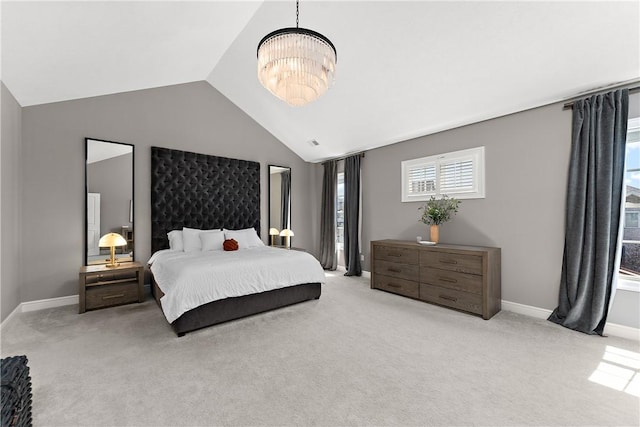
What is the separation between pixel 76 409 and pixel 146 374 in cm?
42

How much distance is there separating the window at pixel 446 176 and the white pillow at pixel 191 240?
10.8 ft

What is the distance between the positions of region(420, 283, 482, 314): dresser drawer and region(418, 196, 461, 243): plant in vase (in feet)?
2.22

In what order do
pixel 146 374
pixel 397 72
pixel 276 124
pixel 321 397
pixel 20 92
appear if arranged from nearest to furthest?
1. pixel 321 397
2. pixel 146 374
3. pixel 20 92
4. pixel 397 72
5. pixel 276 124

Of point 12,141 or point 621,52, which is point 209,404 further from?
point 621,52

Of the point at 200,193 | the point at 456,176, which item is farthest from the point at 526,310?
the point at 200,193

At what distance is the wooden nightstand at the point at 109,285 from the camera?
3.35 meters

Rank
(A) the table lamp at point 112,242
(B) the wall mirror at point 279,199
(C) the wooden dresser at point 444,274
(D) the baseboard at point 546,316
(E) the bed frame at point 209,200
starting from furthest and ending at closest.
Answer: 1. (B) the wall mirror at point 279,199
2. (A) the table lamp at point 112,242
3. (E) the bed frame at point 209,200
4. (C) the wooden dresser at point 444,274
5. (D) the baseboard at point 546,316

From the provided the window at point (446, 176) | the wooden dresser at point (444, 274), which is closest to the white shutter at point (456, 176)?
the window at point (446, 176)

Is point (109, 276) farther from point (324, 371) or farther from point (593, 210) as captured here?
point (593, 210)

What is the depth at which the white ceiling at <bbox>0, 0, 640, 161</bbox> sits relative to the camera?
231 centimetres

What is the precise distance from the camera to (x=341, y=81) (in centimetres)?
373

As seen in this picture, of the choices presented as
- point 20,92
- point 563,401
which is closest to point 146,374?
point 563,401

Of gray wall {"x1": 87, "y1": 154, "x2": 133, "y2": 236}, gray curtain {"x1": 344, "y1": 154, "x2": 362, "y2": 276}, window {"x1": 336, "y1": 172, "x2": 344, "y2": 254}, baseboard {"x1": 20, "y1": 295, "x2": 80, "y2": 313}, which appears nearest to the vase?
gray curtain {"x1": 344, "y1": 154, "x2": 362, "y2": 276}

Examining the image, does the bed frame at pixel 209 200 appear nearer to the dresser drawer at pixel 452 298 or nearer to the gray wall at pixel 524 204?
the dresser drawer at pixel 452 298
